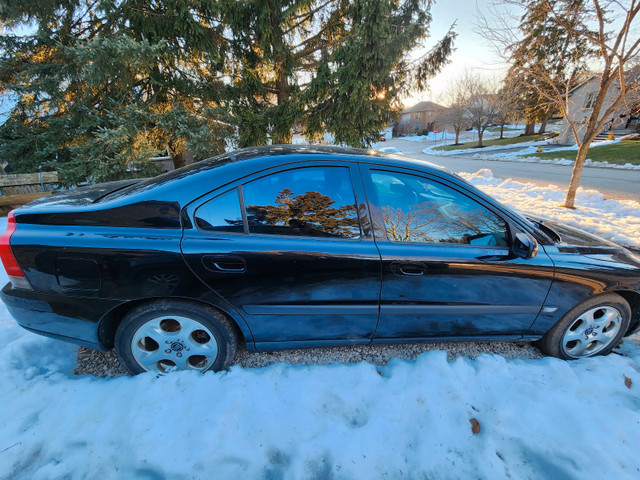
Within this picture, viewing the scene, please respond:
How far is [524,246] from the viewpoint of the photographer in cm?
189

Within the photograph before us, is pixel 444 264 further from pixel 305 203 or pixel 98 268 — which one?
pixel 98 268

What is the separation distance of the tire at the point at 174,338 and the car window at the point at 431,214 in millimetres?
1349

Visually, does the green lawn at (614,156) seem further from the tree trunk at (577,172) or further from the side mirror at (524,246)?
the side mirror at (524,246)

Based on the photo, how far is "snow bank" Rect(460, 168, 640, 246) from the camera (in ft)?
16.5

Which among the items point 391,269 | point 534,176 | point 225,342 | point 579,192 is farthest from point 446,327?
point 534,176

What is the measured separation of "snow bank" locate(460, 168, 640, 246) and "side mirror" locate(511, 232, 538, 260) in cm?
433

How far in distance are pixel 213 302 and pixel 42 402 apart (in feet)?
4.19

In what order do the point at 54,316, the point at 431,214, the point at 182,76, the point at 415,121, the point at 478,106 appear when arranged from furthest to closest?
the point at 415,121, the point at 478,106, the point at 182,76, the point at 431,214, the point at 54,316

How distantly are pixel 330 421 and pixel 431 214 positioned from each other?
4.95 ft

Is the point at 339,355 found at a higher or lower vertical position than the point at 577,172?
lower

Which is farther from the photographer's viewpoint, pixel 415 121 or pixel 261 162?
pixel 415 121

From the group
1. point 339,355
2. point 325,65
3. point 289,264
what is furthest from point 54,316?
point 325,65

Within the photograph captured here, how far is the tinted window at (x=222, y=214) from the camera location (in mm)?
1726

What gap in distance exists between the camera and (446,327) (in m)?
2.07
